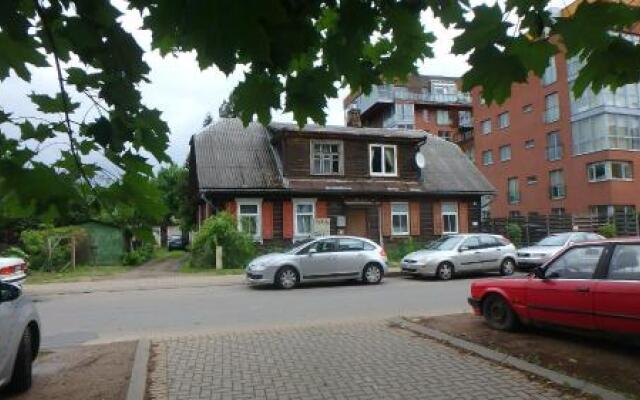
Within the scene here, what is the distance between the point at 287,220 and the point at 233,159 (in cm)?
368

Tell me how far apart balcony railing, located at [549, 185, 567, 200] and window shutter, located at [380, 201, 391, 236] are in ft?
75.4

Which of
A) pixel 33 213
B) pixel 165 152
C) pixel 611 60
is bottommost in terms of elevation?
pixel 33 213

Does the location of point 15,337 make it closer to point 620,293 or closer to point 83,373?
point 83,373

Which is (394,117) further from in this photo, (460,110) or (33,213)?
(33,213)

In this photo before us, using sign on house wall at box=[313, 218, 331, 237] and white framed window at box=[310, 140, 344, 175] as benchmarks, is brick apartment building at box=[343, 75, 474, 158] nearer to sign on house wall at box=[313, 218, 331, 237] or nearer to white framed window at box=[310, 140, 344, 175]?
white framed window at box=[310, 140, 344, 175]

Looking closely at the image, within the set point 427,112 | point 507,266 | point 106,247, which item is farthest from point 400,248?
point 427,112

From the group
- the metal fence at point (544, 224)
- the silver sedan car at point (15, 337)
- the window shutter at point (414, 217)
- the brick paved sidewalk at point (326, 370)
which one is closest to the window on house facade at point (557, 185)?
the metal fence at point (544, 224)

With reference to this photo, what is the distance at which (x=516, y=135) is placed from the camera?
169 feet

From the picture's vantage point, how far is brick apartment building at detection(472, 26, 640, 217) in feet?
136

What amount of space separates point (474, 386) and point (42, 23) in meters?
4.87

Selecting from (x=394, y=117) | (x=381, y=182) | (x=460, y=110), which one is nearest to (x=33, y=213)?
(x=381, y=182)

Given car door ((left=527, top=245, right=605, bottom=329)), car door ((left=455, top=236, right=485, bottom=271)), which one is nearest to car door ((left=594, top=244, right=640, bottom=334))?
car door ((left=527, top=245, right=605, bottom=329))

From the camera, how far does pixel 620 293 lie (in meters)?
6.93

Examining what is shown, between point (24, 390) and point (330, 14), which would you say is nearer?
point (330, 14)
